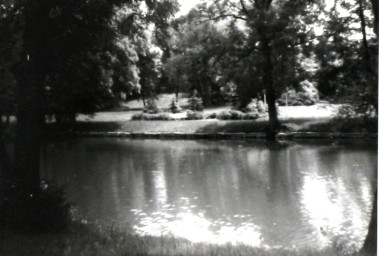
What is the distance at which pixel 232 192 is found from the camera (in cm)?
1497

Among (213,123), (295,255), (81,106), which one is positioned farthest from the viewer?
(81,106)

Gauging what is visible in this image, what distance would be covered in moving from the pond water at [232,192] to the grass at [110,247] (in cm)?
102

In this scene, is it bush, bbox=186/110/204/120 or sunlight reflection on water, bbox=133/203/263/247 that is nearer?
sunlight reflection on water, bbox=133/203/263/247

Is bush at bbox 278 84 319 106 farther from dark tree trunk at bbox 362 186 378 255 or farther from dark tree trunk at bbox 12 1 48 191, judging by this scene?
dark tree trunk at bbox 362 186 378 255

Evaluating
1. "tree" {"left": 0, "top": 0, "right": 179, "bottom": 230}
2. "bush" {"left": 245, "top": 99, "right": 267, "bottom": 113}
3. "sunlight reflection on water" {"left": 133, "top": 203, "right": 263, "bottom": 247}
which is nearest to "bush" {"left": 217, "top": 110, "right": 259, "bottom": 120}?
"bush" {"left": 245, "top": 99, "right": 267, "bottom": 113}

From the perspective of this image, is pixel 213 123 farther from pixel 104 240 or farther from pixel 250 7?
pixel 104 240

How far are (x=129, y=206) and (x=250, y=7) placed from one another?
76.0ft

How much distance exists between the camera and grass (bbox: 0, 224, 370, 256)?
674 centimetres

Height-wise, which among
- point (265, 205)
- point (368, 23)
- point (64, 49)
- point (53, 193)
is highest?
point (368, 23)

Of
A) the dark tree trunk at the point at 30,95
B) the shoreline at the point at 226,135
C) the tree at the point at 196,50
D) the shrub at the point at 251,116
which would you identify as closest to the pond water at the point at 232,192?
the shoreline at the point at 226,135

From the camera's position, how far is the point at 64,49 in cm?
938

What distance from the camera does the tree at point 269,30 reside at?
30.3 m

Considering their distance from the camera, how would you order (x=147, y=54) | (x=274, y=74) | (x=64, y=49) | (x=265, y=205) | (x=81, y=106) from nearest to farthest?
(x=64, y=49), (x=265, y=205), (x=274, y=74), (x=81, y=106), (x=147, y=54)

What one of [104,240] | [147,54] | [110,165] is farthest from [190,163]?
[147,54]
